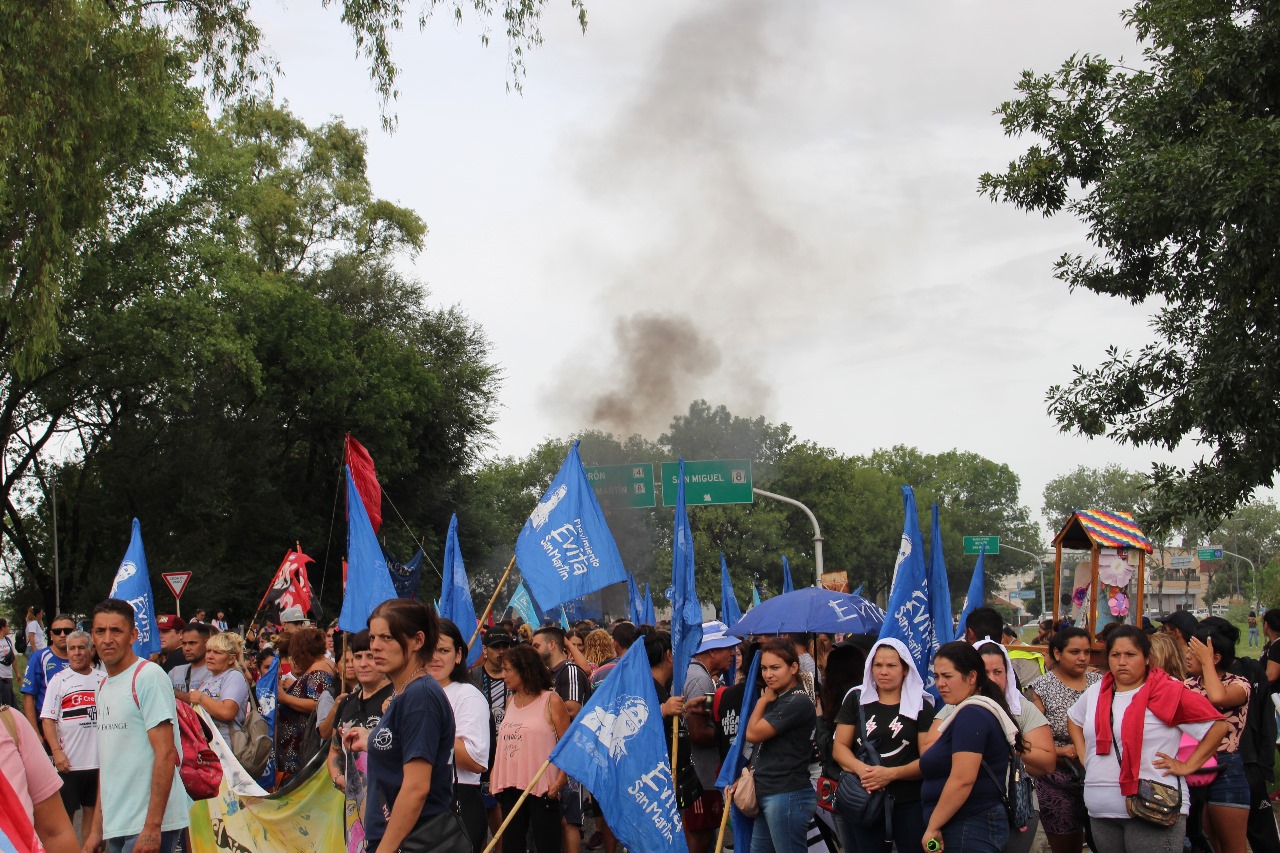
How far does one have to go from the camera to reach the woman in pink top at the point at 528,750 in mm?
7910

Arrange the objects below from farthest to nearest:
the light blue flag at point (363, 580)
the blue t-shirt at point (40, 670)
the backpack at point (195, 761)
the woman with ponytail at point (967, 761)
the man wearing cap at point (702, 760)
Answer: the blue t-shirt at point (40, 670)
the light blue flag at point (363, 580)
the man wearing cap at point (702, 760)
the backpack at point (195, 761)
the woman with ponytail at point (967, 761)

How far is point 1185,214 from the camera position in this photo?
1270cm

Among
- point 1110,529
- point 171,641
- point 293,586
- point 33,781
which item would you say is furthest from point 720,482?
point 33,781

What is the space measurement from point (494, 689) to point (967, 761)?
4.60 metres

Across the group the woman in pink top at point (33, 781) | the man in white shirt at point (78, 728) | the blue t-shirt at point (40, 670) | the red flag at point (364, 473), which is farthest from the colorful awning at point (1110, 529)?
the woman in pink top at point (33, 781)

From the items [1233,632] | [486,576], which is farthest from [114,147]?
[486,576]

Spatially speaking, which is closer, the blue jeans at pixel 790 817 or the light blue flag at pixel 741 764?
the blue jeans at pixel 790 817

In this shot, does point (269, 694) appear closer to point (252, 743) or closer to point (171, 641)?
point (171, 641)

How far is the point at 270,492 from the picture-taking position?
37.6 m

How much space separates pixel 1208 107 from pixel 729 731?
8.91 m

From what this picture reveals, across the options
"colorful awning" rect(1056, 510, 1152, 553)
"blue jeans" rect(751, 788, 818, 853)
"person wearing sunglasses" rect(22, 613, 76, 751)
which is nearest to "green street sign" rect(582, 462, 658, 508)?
"colorful awning" rect(1056, 510, 1152, 553)

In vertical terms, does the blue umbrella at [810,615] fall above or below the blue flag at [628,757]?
above

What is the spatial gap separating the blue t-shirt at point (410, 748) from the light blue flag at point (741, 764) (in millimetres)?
3100

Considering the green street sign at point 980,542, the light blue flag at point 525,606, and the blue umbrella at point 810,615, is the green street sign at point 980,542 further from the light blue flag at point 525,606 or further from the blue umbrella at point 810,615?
the blue umbrella at point 810,615
